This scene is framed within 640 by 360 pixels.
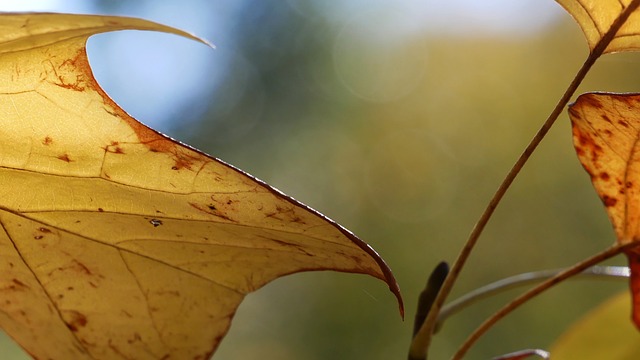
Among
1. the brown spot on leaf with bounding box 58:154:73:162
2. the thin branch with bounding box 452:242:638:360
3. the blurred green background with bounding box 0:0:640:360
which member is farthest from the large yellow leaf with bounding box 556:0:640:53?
the blurred green background with bounding box 0:0:640:360

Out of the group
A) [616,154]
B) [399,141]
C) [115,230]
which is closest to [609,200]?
[616,154]

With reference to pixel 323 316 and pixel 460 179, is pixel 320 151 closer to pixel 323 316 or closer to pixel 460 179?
pixel 460 179

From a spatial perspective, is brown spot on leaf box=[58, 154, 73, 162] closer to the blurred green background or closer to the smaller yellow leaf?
the smaller yellow leaf

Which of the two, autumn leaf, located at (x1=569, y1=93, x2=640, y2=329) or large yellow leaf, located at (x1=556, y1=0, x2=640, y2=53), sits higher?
large yellow leaf, located at (x1=556, y1=0, x2=640, y2=53)

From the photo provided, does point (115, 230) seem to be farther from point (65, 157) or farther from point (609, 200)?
point (609, 200)

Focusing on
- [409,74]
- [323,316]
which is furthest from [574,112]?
[409,74]

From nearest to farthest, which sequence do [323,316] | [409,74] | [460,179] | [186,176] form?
1. [186,176]
2. [323,316]
3. [460,179]
4. [409,74]
